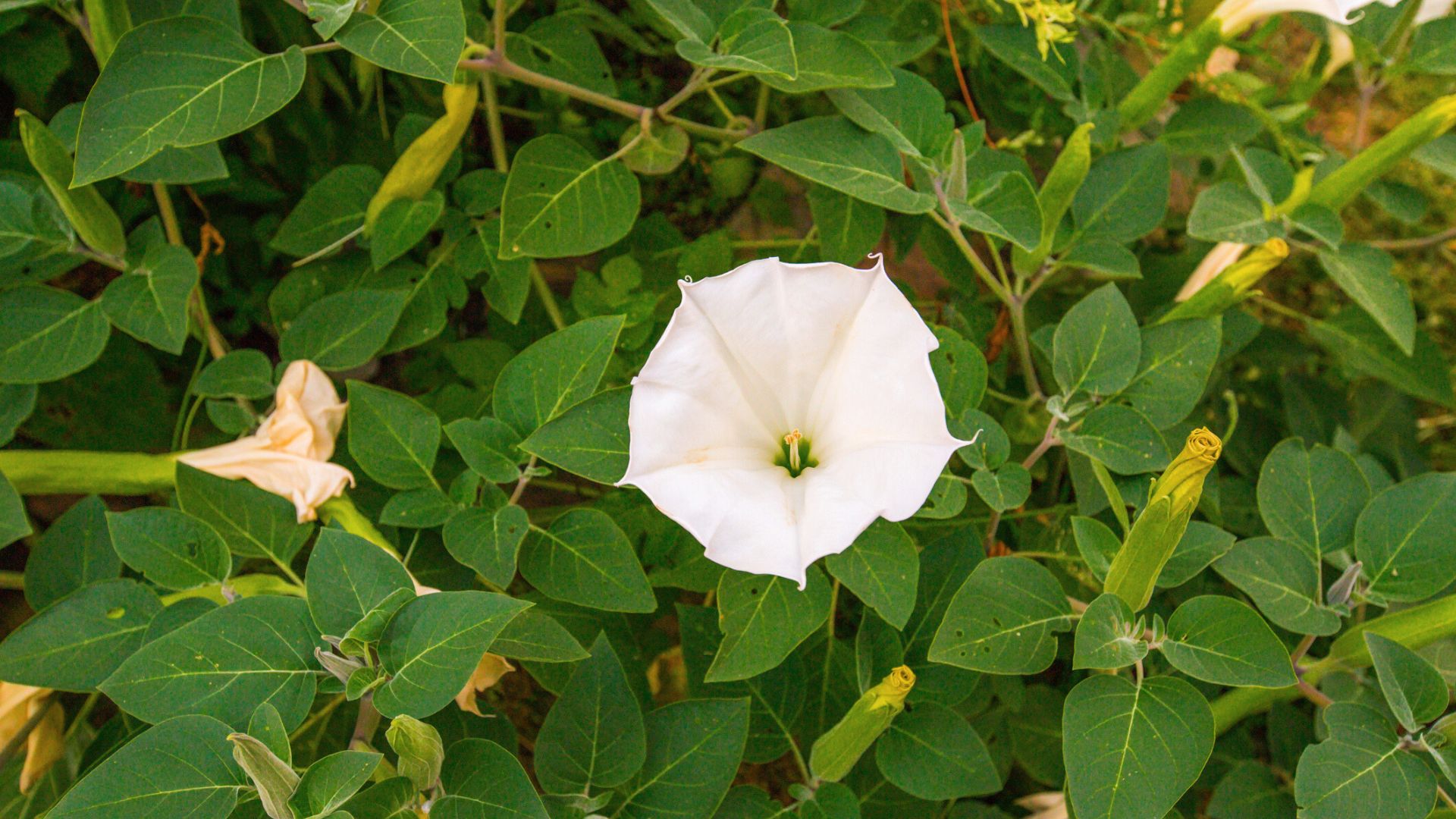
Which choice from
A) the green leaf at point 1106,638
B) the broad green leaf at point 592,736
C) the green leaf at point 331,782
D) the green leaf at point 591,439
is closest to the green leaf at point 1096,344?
the green leaf at point 1106,638

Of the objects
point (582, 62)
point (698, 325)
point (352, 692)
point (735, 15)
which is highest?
point (735, 15)

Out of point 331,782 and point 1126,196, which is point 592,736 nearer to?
point 331,782

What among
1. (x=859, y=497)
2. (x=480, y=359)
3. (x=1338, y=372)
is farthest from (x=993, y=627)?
(x=1338, y=372)

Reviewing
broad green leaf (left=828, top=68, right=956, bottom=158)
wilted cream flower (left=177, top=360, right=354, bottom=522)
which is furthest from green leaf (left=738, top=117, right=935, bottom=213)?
wilted cream flower (left=177, top=360, right=354, bottom=522)

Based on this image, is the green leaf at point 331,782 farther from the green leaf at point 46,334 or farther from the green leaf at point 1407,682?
the green leaf at point 1407,682

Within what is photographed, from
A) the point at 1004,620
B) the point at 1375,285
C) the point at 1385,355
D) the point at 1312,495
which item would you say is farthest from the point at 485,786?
the point at 1385,355

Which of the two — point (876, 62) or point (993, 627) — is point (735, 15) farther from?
point (993, 627)

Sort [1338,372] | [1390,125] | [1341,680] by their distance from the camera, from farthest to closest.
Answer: [1390,125] < [1338,372] < [1341,680]

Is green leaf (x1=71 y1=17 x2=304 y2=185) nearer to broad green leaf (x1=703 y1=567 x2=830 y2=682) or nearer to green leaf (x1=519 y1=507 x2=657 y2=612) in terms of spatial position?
green leaf (x1=519 y1=507 x2=657 y2=612)
